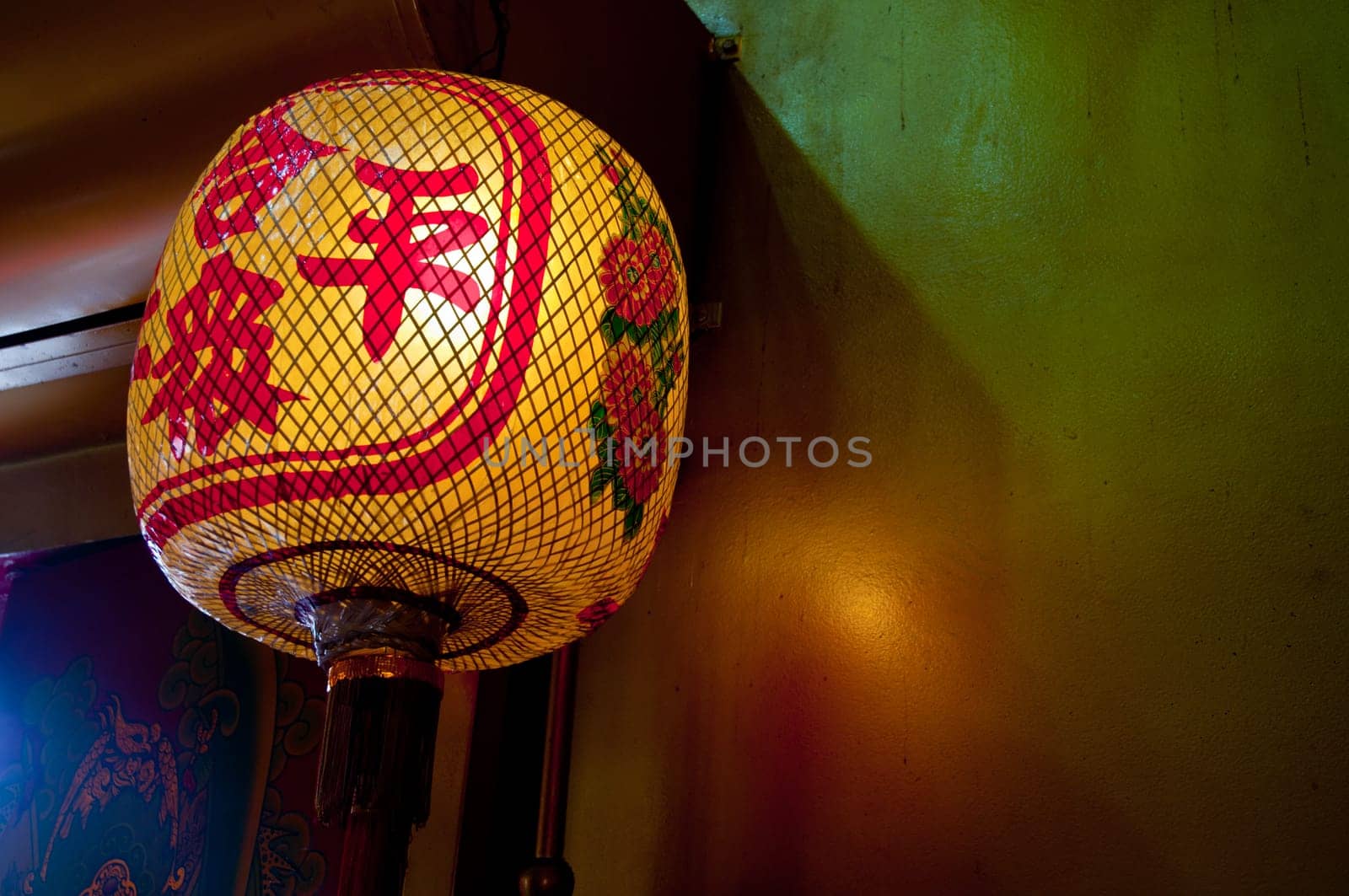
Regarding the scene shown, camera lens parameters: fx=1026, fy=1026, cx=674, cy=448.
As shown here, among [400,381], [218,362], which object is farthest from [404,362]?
[218,362]

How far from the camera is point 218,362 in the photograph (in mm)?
802

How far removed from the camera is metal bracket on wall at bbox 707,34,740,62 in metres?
1.69

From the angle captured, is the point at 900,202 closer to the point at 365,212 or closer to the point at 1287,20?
the point at 1287,20

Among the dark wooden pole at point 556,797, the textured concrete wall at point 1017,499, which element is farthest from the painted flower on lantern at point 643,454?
the textured concrete wall at point 1017,499

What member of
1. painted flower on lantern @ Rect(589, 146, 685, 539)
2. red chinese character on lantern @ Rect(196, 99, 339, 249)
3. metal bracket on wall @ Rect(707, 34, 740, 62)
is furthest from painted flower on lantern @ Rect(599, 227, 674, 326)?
metal bracket on wall @ Rect(707, 34, 740, 62)

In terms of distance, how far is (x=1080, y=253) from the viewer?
1377 millimetres

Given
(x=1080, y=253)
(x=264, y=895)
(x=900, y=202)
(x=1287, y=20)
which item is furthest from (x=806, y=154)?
(x=264, y=895)

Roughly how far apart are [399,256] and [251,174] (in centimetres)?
18

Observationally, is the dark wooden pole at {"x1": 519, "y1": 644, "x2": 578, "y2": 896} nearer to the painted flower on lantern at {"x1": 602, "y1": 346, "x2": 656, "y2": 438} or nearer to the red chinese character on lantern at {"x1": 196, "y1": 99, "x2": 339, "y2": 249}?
the painted flower on lantern at {"x1": 602, "y1": 346, "x2": 656, "y2": 438}

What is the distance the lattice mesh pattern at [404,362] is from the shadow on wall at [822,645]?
1.60 ft

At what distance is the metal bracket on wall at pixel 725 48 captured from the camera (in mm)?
1690

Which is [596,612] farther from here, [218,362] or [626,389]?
[218,362]

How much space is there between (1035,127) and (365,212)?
104 cm

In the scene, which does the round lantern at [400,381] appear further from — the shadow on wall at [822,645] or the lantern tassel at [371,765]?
the shadow on wall at [822,645]
